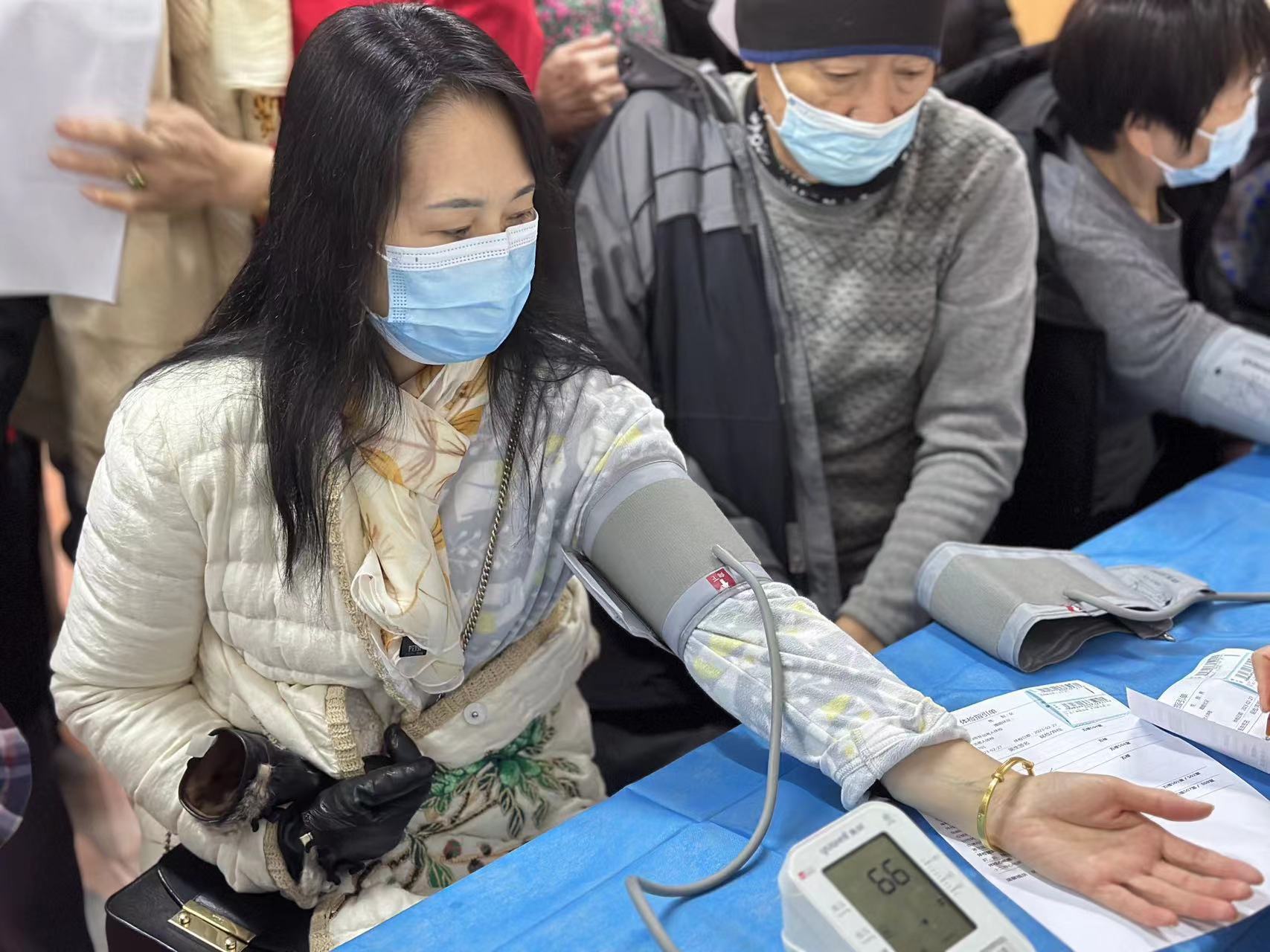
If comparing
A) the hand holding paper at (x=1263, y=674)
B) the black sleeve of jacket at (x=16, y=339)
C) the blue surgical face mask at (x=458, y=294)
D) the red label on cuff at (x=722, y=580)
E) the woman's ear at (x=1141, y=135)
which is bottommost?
the hand holding paper at (x=1263, y=674)

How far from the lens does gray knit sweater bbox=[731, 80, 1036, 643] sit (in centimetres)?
176

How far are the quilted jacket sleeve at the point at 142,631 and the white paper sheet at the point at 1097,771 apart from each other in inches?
25.1

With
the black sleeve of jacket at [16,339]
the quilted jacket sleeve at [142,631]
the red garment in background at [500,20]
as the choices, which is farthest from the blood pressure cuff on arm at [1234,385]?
the black sleeve of jacket at [16,339]

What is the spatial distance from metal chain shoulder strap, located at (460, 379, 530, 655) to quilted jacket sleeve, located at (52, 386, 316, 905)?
25 cm

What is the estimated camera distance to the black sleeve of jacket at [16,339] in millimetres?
1466

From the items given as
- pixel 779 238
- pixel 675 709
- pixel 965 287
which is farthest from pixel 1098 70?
pixel 675 709

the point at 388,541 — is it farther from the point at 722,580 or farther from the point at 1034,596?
the point at 1034,596

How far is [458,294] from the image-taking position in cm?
111

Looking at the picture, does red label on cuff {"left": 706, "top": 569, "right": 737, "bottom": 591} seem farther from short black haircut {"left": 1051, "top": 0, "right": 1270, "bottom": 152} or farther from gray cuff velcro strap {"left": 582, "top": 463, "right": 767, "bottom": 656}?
short black haircut {"left": 1051, "top": 0, "right": 1270, "bottom": 152}

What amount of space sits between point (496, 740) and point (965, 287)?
962mm

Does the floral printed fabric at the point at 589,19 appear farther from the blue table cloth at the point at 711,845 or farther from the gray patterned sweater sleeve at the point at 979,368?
the blue table cloth at the point at 711,845

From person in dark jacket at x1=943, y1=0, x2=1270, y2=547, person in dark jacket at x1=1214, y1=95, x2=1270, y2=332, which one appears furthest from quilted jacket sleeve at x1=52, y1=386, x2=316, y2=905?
person in dark jacket at x1=1214, y1=95, x2=1270, y2=332

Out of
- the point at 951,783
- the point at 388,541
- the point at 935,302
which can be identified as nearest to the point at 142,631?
the point at 388,541

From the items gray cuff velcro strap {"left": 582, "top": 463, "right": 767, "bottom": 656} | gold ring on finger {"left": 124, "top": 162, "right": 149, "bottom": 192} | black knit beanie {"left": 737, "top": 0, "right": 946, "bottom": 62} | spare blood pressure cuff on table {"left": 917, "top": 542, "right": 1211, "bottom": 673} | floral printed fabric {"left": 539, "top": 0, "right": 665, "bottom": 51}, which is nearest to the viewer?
gray cuff velcro strap {"left": 582, "top": 463, "right": 767, "bottom": 656}
